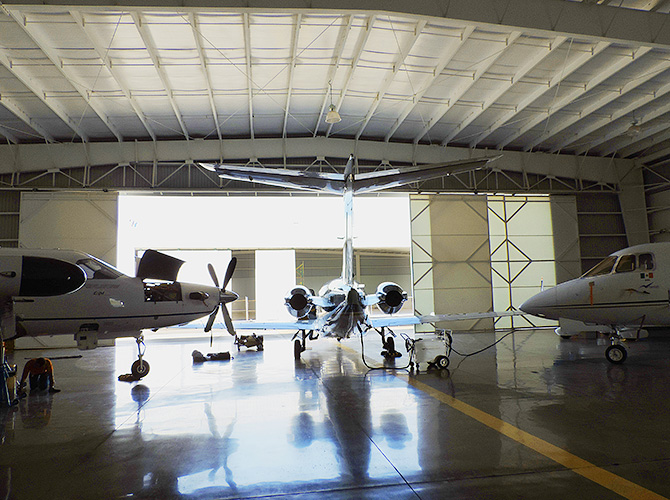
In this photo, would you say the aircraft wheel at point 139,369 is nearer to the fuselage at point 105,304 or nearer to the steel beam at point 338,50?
the fuselage at point 105,304

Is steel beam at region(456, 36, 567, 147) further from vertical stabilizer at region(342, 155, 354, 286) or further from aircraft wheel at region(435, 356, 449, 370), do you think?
aircraft wheel at region(435, 356, 449, 370)

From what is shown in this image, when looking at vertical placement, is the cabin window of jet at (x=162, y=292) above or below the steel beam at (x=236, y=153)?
below

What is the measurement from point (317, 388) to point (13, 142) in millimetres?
19787

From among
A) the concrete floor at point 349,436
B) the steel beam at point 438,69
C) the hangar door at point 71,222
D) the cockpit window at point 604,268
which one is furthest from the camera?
the hangar door at point 71,222

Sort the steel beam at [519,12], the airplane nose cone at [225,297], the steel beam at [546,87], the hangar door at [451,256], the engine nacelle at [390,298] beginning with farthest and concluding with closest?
the hangar door at [451,256] → the steel beam at [546,87] → the engine nacelle at [390,298] → the airplane nose cone at [225,297] → the steel beam at [519,12]

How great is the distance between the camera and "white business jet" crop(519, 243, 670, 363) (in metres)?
11.0

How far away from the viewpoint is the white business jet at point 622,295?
10961 mm

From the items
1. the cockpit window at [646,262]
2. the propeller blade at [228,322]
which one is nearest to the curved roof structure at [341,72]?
the cockpit window at [646,262]

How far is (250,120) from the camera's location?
61.3ft

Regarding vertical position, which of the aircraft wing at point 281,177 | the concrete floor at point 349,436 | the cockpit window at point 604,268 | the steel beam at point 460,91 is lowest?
the concrete floor at point 349,436

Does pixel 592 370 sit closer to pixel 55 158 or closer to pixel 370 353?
pixel 370 353

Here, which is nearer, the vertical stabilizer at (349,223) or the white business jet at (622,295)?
the vertical stabilizer at (349,223)

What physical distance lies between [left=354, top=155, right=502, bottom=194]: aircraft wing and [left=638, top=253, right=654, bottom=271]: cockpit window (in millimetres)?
4850

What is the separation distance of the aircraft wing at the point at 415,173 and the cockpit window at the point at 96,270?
6356 mm
